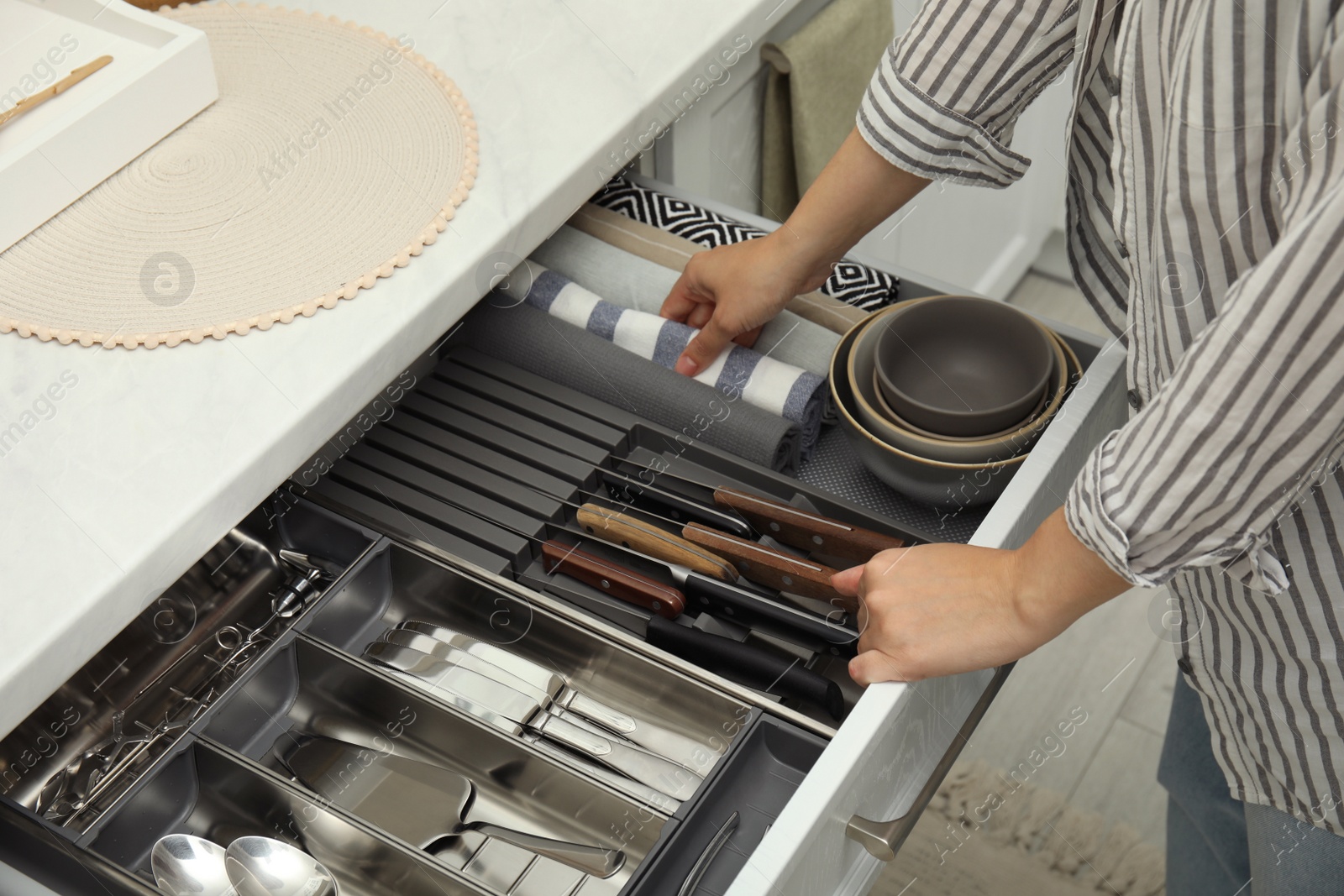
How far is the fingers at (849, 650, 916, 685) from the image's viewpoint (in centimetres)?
64

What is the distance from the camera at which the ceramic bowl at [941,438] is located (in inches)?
31.1

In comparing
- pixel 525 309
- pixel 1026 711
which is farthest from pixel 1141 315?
pixel 1026 711

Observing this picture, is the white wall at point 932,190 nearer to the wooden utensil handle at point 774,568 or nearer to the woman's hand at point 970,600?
the wooden utensil handle at point 774,568

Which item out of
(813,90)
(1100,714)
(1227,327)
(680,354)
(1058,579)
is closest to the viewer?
(1227,327)

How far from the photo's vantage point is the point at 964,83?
0.76 m

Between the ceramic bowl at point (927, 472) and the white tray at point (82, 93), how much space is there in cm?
56

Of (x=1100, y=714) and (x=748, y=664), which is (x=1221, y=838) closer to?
(x=748, y=664)

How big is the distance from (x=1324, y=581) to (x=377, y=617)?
595 millimetres

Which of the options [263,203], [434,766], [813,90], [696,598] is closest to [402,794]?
[434,766]

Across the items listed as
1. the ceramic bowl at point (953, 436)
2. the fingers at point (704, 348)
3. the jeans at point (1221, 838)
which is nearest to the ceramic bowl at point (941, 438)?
the ceramic bowl at point (953, 436)

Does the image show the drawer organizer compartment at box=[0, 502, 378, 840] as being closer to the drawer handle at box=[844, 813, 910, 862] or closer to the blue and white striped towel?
the blue and white striped towel

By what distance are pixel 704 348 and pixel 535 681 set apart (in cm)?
29

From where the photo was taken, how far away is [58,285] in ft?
2.59

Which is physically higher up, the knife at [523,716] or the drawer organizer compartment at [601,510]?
the drawer organizer compartment at [601,510]
